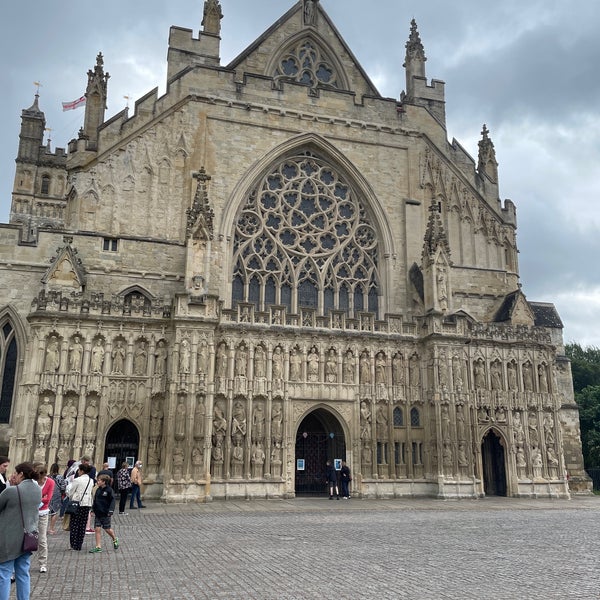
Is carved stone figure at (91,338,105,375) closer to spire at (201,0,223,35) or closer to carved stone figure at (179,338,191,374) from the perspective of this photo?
carved stone figure at (179,338,191,374)

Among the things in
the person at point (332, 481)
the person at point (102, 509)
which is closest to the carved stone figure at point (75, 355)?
the person at point (332, 481)

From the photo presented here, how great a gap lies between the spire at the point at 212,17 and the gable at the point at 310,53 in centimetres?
175

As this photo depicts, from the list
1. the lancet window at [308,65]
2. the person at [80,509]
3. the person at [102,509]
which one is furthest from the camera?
the lancet window at [308,65]

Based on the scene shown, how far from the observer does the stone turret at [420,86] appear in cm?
3216

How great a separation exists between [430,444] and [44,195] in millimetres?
32982

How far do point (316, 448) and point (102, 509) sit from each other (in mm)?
14643

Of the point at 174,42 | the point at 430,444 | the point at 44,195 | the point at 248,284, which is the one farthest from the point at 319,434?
the point at 44,195

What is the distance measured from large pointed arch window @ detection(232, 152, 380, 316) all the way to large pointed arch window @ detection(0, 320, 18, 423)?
8665 mm

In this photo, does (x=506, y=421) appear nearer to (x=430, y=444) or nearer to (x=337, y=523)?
(x=430, y=444)

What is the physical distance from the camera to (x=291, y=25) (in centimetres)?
3158

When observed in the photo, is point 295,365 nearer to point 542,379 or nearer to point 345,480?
point 345,480

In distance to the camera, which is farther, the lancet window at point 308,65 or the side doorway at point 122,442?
the lancet window at point 308,65

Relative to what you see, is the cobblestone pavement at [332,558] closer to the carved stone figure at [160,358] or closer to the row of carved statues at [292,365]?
the carved stone figure at [160,358]

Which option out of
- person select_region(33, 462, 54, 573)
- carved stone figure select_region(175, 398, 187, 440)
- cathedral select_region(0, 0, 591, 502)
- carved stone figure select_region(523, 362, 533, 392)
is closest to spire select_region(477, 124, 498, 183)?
cathedral select_region(0, 0, 591, 502)
